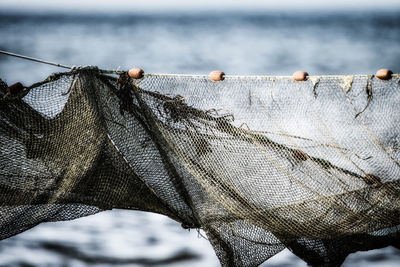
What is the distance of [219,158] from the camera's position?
3.21m

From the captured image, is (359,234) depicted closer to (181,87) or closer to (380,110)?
(380,110)

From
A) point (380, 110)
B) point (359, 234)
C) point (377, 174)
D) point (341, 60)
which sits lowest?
point (359, 234)

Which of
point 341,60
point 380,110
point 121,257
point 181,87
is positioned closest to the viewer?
point 380,110

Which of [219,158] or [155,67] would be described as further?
[155,67]

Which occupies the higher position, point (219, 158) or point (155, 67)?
point (155, 67)

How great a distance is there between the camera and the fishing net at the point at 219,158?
305cm

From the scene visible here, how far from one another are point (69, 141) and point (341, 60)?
18.8m

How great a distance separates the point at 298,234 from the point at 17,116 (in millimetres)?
2070

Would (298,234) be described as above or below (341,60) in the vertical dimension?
below

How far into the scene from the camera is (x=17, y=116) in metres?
3.16

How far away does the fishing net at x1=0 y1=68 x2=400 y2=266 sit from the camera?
3.05m

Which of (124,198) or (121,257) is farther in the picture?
(121,257)

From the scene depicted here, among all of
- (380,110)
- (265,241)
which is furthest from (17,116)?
(380,110)

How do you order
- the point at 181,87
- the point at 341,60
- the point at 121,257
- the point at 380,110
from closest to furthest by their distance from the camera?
the point at 380,110 → the point at 181,87 → the point at 121,257 → the point at 341,60
